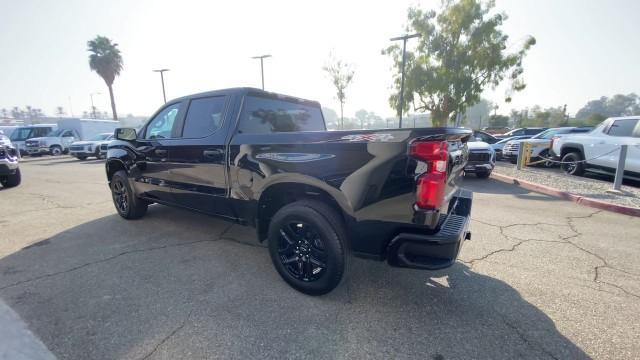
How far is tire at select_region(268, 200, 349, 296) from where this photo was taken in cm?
242

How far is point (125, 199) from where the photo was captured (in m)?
4.78

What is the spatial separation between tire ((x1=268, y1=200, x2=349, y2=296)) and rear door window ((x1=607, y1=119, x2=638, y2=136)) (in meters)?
8.84

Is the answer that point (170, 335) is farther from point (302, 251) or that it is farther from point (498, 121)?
point (498, 121)

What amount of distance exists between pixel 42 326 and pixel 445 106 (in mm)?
22792

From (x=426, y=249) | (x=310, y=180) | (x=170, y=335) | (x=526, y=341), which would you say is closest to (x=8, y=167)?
(x=170, y=335)

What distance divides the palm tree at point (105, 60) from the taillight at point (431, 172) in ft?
138

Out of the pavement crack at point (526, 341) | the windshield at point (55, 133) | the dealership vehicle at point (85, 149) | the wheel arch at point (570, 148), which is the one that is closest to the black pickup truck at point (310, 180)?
the pavement crack at point (526, 341)

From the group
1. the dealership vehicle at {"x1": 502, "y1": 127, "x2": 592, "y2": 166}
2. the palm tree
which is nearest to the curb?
the dealership vehicle at {"x1": 502, "y1": 127, "x2": 592, "y2": 166}

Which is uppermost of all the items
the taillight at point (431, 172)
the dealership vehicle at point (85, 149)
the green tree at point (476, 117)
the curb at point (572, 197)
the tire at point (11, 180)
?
the green tree at point (476, 117)

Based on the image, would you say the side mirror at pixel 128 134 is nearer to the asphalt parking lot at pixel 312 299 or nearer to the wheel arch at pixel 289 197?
the asphalt parking lot at pixel 312 299

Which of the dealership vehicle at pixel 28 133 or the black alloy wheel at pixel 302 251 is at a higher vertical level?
the dealership vehicle at pixel 28 133

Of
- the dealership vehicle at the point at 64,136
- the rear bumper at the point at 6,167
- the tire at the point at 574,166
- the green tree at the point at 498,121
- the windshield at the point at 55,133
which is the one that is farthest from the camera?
the green tree at the point at 498,121

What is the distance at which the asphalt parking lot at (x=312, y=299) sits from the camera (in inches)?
81.1

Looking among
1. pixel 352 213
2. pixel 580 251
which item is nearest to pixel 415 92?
pixel 580 251
